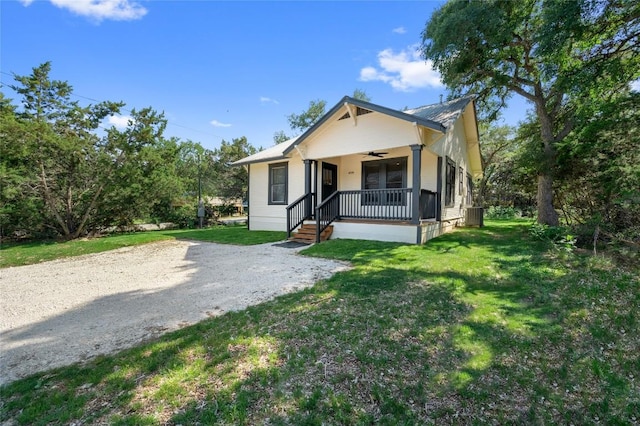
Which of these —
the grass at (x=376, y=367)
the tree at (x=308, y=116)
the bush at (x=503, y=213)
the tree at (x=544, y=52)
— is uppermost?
the tree at (x=308, y=116)

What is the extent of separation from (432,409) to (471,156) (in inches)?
629

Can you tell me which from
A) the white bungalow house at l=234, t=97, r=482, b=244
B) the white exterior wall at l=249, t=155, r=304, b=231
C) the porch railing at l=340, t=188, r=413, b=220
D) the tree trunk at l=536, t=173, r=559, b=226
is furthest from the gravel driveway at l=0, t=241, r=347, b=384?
the tree trunk at l=536, t=173, r=559, b=226

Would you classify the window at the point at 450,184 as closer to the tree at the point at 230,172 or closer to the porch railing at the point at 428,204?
the porch railing at the point at 428,204

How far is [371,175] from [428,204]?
287 centimetres

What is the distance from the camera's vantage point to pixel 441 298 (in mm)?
4391

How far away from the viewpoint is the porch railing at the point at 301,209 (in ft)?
35.2

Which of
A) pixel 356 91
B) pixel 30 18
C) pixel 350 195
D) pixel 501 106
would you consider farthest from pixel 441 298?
pixel 356 91

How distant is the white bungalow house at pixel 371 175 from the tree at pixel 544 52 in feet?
6.51

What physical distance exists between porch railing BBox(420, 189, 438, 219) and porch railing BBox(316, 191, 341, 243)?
112 inches

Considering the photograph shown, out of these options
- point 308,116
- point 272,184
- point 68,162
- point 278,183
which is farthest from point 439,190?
point 308,116

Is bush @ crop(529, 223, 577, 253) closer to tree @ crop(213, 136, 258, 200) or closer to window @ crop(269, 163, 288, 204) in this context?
window @ crop(269, 163, 288, 204)

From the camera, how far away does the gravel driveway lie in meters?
3.27

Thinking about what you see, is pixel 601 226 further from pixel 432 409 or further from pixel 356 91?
pixel 356 91

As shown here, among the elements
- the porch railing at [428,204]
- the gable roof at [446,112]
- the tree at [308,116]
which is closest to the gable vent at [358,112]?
the gable roof at [446,112]
